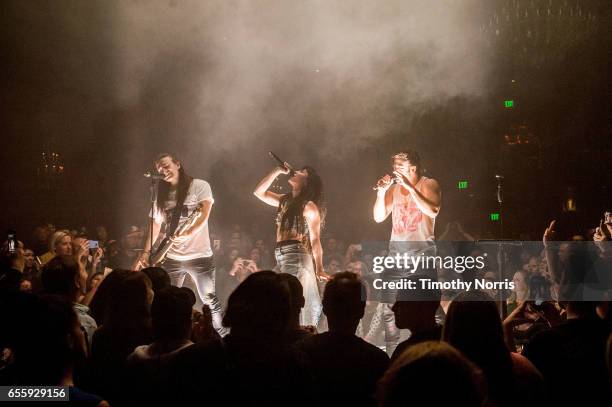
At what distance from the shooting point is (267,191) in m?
9.46

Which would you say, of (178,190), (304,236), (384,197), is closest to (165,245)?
(178,190)

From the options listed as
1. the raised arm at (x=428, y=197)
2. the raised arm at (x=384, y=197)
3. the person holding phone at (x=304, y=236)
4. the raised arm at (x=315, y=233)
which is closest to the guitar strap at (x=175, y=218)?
the person holding phone at (x=304, y=236)

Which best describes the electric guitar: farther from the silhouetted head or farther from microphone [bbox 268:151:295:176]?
the silhouetted head

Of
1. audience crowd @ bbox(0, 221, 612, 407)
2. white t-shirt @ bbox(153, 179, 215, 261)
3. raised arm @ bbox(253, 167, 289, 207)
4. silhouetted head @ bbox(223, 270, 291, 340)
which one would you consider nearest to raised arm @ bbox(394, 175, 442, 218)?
raised arm @ bbox(253, 167, 289, 207)

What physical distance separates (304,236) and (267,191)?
1.11 m

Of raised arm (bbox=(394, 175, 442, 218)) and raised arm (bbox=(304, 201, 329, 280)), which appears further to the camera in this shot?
raised arm (bbox=(304, 201, 329, 280))

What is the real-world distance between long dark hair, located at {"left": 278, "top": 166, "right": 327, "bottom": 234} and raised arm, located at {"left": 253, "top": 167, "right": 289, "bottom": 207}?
0.67 feet

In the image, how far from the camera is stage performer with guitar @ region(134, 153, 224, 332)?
365 inches

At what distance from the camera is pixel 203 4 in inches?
426

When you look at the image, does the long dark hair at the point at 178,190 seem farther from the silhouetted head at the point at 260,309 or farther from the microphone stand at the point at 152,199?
the silhouetted head at the point at 260,309

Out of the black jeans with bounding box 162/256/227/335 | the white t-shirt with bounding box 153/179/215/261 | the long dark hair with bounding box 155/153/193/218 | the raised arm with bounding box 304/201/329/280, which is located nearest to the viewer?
the raised arm with bounding box 304/201/329/280

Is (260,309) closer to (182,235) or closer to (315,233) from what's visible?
(315,233)

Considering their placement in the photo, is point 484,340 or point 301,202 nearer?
point 484,340

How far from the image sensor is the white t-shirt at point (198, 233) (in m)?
9.32
